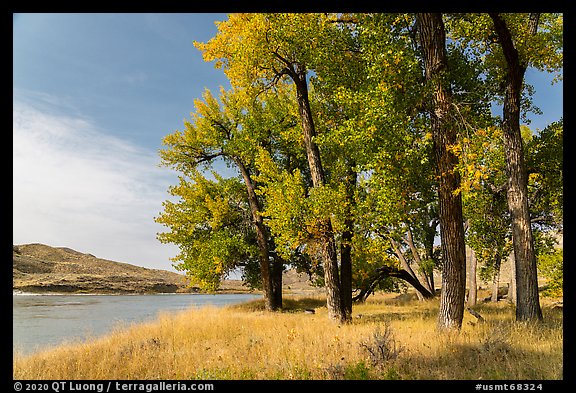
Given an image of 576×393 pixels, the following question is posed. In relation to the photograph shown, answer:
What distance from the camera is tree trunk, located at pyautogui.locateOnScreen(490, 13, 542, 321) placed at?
1104 centimetres

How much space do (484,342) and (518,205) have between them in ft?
17.8

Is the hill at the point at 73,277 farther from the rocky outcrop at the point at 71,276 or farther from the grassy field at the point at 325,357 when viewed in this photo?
the grassy field at the point at 325,357

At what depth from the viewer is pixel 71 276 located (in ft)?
257

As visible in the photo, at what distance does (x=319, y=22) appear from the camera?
12.5 m

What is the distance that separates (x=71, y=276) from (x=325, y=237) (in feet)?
271

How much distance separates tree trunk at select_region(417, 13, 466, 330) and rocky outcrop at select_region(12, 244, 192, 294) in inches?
2134

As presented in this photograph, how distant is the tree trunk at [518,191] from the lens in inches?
435

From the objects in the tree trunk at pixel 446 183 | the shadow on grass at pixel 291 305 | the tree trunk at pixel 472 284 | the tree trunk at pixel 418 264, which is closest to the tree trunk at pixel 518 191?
the tree trunk at pixel 446 183

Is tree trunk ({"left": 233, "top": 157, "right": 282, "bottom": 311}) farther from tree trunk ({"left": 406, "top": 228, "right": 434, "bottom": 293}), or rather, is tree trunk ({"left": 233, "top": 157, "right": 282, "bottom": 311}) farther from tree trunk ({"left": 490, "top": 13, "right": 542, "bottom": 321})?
tree trunk ({"left": 490, "top": 13, "right": 542, "bottom": 321})

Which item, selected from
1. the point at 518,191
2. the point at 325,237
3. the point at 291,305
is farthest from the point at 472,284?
the point at 325,237

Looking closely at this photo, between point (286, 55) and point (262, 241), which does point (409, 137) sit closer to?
point (286, 55)

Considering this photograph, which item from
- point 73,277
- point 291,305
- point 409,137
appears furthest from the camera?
point 73,277

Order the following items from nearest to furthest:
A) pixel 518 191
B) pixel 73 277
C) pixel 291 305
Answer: pixel 518 191 → pixel 291 305 → pixel 73 277
